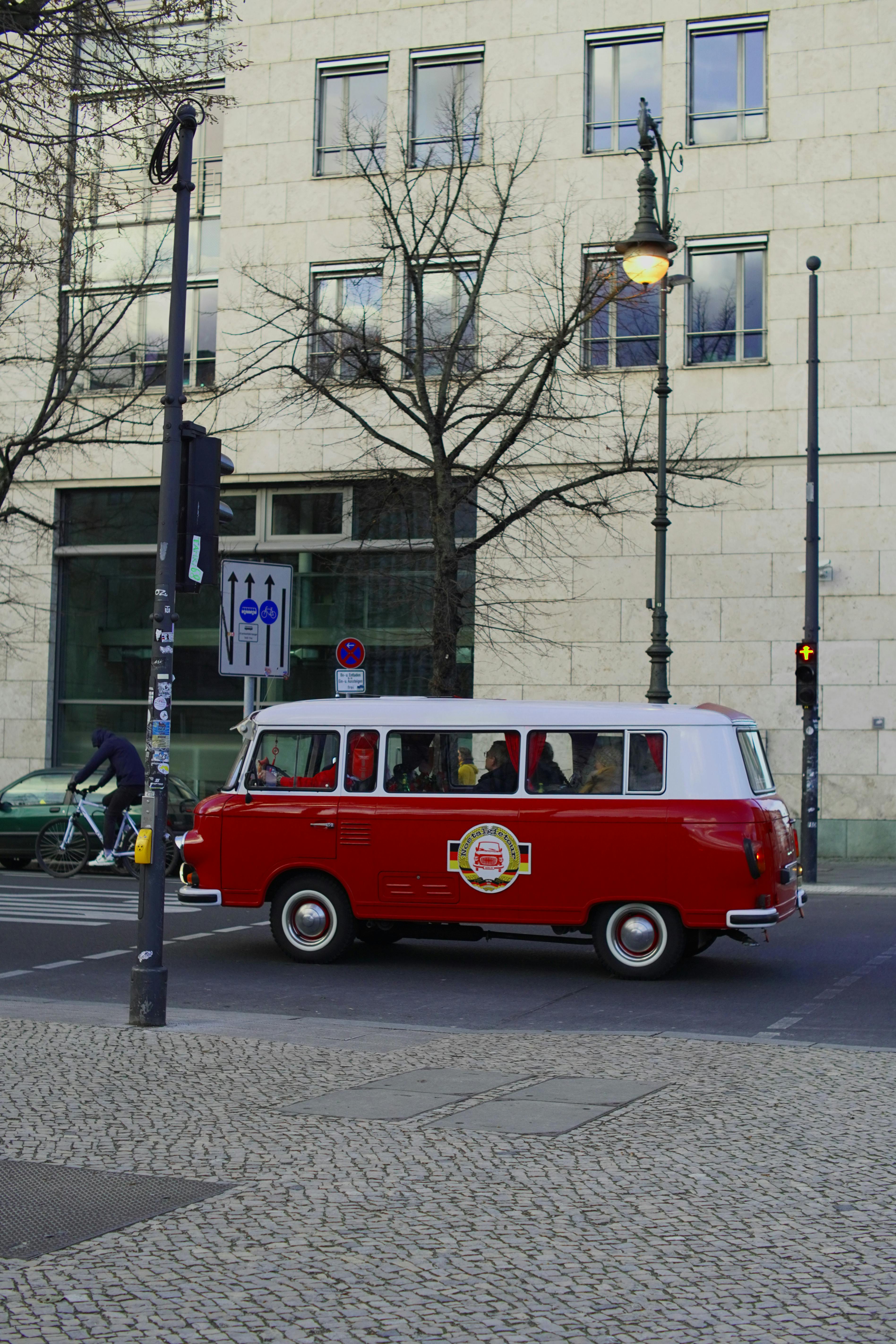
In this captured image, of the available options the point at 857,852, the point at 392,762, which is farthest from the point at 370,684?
the point at 392,762

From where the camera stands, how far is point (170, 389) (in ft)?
32.7

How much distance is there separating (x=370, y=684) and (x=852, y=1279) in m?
23.2

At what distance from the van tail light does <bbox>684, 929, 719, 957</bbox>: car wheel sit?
882mm

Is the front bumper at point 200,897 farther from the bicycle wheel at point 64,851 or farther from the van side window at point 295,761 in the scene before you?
the bicycle wheel at point 64,851

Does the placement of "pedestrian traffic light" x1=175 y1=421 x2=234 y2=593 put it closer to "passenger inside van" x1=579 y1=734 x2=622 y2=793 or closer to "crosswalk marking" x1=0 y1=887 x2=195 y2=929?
"passenger inside van" x1=579 y1=734 x2=622 y2=793

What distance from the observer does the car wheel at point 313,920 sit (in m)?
13.1

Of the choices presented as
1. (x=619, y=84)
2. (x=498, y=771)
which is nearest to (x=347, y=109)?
(x=619, y=84)

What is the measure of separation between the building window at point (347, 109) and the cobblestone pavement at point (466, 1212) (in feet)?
73.8

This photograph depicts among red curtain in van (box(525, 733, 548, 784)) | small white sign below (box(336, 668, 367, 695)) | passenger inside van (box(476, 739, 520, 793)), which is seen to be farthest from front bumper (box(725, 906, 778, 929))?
small white sign below (box(336, 668, 367, 695))

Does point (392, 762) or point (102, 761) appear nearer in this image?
point (392, 762)

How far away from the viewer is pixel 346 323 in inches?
993

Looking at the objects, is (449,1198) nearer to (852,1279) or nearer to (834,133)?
(852,1279)

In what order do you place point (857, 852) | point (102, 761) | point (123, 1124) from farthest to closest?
point (857, 852)
point (102, 761)
point (123, 1124)

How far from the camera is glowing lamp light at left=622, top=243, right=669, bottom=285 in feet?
60.4
